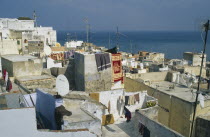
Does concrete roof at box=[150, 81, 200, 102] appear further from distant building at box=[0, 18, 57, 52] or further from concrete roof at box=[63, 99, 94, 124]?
distant building at box=[0, 18, 57, 52]

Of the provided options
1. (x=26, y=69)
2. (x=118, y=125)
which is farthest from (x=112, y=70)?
(x=26, y=69)

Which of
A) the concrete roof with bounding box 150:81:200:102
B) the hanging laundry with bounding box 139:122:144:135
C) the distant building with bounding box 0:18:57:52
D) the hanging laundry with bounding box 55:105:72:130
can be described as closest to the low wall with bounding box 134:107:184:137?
the hanging laundry with bounding box 139:122:144:135

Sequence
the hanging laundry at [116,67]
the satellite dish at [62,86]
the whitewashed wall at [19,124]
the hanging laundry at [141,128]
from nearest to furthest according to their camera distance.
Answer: the whitewashed wall at [19,124], the satellite dish at [62,86], the hanging laundry at [141,128], the hanging laundry at [116,67]

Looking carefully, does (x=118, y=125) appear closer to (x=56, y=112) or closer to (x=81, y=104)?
(x=81, y=104)

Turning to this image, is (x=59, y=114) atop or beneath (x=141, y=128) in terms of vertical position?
atop

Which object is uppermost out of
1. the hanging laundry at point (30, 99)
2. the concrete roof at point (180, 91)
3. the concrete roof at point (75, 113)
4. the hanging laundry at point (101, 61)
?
the hanging laundry at point (101, 61)

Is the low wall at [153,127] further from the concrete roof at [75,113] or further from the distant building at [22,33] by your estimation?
the distant building at [22,33]

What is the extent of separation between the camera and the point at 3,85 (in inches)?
588

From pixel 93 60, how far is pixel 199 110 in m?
7.97

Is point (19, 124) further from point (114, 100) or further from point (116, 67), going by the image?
point (116, 67)

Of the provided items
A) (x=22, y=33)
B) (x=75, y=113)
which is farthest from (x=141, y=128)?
(x=22, y=33)

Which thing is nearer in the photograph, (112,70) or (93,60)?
(93,60)

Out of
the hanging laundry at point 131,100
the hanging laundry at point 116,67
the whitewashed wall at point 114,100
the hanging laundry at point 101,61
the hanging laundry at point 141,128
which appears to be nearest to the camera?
the hanging laundry at point 141,128

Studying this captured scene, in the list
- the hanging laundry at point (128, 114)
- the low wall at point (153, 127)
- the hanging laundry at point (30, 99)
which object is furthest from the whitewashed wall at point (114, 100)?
the hanging laundry at point (30, 99)
